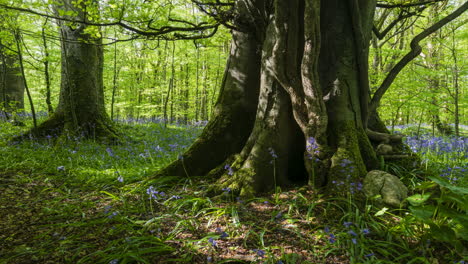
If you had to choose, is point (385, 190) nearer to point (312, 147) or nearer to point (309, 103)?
point (312, 147)

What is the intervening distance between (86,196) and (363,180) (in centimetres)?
315

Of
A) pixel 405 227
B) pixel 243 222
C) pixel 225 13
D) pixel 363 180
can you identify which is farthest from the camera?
pixel 225 13

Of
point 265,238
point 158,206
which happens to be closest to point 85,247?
point 158,206

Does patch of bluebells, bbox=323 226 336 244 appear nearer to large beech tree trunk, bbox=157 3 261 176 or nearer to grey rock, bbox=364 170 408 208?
grey rock, bbox=364 170 408 208

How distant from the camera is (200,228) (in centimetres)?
218

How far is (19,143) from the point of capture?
18.2 ft

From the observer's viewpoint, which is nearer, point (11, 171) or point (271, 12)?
point (271, 12)

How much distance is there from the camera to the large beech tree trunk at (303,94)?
2504 millimetres

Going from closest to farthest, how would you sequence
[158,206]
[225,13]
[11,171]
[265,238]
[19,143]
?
[265,238]
[158,206]
[225,13]
[11,171]
[19,143]

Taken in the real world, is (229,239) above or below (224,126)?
below

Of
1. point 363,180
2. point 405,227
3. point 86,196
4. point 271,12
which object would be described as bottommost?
point 86,196

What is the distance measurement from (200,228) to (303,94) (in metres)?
1.65

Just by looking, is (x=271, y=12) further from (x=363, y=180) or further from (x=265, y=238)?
(x=265, y=238)

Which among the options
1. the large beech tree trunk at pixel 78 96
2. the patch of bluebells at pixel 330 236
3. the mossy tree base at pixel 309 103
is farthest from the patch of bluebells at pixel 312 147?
the large beech tree trunk at pixel 78 96
